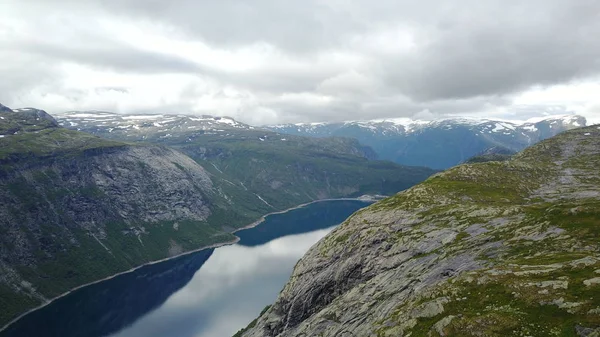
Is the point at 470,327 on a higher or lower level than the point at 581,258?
lower

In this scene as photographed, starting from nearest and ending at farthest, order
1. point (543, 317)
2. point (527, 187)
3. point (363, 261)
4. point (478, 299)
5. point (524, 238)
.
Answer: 1. point (543, 317)
2. point (478, 299)
3. point (524, 238)
4. point (363, 261)
5. point (527, 187)

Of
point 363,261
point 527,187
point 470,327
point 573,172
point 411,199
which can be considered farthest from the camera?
point 573,172

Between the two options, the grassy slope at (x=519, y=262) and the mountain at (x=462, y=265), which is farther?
the mountain at (x=462, y=265)

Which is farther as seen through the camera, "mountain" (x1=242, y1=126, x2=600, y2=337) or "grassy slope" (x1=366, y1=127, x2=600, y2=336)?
"mountain" (x1=242, y1=126, x2=600, y2=337)

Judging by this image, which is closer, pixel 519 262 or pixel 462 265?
pixel 519 262

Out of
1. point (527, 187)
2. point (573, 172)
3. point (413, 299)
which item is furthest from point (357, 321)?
point (573, 172)

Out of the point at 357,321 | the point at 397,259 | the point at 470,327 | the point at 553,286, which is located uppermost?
the point at 553,286

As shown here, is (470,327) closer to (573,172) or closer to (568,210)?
(568,210)

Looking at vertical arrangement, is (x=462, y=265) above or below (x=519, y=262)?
below
